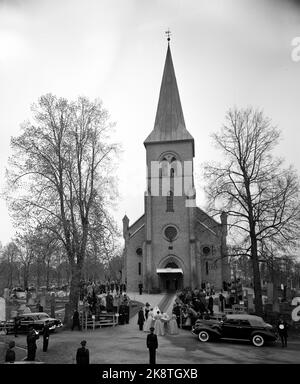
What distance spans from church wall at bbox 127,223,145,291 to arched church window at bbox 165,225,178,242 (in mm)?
3511

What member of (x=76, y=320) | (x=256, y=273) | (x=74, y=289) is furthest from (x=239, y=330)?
(x=74, y=289)

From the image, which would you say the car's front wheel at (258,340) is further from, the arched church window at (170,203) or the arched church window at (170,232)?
the arched church window at (170,203)

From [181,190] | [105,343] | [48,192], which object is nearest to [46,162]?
[48,192]

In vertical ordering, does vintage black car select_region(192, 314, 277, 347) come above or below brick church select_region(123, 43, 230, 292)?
below

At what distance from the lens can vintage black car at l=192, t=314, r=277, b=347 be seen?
14.9 m

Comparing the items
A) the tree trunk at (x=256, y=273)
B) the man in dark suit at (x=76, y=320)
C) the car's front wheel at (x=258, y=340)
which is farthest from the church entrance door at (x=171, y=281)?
the car's front wheel at (x=258, y=340)

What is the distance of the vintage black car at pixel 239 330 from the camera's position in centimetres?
1491

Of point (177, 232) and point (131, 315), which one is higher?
point (177, 232)

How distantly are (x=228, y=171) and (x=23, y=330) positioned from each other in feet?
43.0

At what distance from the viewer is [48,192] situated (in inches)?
794

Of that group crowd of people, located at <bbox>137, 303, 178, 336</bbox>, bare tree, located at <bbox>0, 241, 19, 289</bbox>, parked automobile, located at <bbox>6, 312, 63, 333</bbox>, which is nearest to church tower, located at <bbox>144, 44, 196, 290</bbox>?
crowd of people, located at <bbox>137, 303, 178, 336</bbox>

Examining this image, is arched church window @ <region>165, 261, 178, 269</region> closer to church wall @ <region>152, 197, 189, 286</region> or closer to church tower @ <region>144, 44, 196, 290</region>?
church tower @ <region>144, 44, 196, 290</region>
